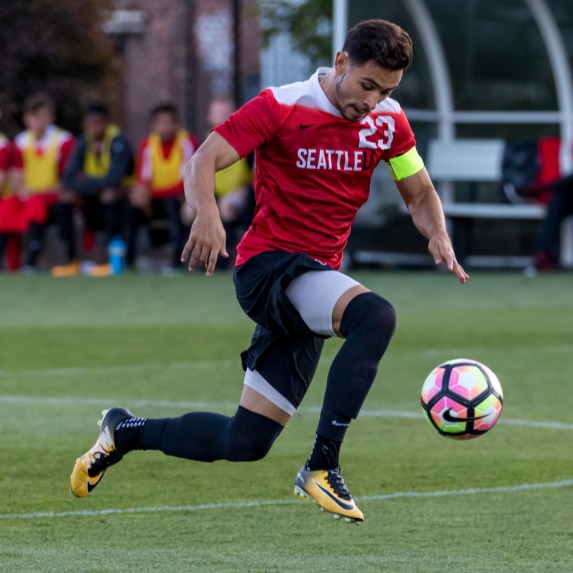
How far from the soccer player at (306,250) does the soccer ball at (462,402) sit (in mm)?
591

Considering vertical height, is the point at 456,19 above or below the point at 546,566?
above

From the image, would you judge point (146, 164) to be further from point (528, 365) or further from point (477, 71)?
point (528, 365)

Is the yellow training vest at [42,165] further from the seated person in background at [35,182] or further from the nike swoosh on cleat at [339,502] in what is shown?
the nike swoosh on cleat at [339,502]

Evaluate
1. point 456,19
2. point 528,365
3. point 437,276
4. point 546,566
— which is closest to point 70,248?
Answer: point 437,276

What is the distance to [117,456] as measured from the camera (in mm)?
6008

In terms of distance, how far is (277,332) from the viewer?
18.3 feet

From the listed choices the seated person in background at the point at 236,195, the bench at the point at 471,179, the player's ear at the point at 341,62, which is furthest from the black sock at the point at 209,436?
the bench at the point at 471,179

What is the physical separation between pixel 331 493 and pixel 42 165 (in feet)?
49.2

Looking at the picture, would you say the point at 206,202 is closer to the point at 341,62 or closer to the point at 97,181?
the point at 341,62

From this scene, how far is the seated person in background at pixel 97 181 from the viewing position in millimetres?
19219

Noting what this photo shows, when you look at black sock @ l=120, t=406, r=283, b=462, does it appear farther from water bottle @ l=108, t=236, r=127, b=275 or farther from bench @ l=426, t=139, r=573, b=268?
bench @ l=426, t=139, r=573, b=268

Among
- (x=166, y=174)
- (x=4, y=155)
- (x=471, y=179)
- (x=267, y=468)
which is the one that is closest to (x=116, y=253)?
(x=166, y=174)

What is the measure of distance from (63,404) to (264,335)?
3.62 meters

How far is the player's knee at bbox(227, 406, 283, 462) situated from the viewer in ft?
18.3
